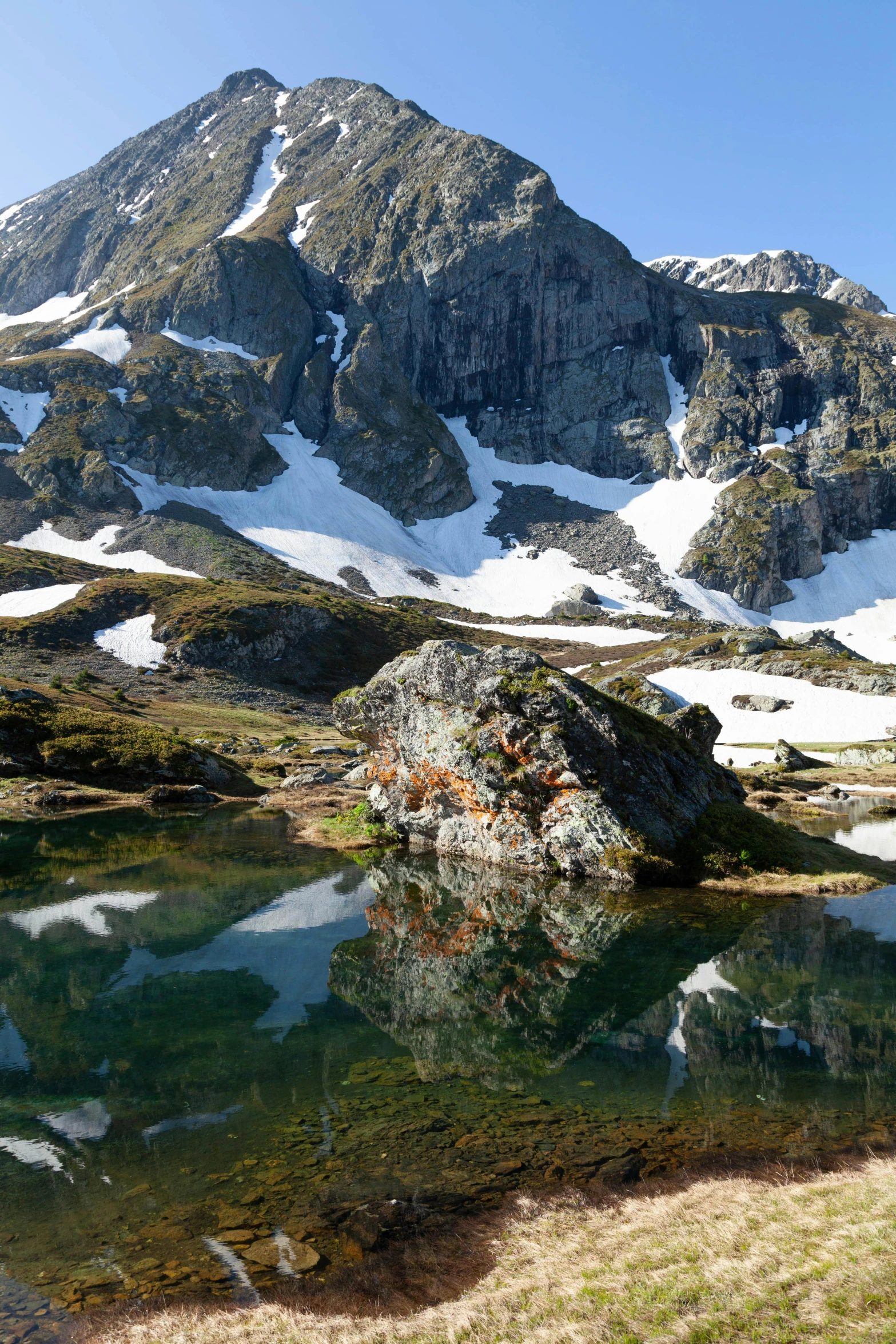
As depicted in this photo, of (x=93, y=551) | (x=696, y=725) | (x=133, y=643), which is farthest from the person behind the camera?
(x=93, y=551)

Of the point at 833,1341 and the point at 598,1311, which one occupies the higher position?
the point at 833,1341

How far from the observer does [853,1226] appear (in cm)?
670

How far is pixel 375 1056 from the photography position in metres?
11.9

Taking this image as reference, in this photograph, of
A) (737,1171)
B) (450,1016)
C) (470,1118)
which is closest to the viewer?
(737,1171)

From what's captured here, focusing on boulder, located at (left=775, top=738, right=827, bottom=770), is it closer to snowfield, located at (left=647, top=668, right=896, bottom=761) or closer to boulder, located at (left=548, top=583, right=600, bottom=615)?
snowfield, located at (left=647, top=668, right=896, bottom=761)

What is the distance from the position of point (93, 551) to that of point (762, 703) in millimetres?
127351

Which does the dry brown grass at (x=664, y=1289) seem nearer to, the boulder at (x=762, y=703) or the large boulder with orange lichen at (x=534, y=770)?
the large boulder with orange lichen at (x=534, y=770)

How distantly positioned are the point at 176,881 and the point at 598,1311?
68.4ft

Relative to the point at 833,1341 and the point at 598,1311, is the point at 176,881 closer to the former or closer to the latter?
the point at 598,1311

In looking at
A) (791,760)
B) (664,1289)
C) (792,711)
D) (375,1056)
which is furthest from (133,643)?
(664,1289)

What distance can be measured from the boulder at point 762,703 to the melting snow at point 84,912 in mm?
67163

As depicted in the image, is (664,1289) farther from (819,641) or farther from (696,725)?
(819,641)

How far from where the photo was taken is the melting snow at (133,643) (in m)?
93.0

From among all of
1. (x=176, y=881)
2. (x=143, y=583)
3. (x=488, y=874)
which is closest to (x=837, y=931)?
(x=488, y=874)
